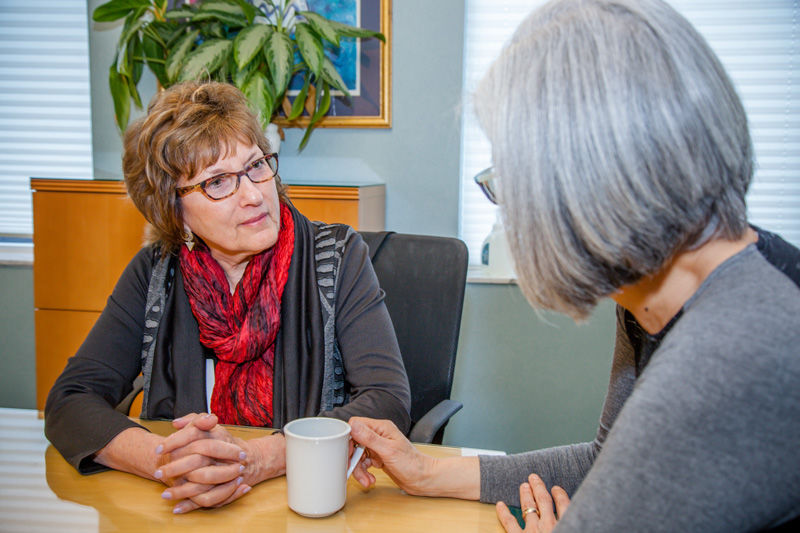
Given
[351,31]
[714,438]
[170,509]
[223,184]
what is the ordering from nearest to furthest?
[714,438]
[170,509]
[223,184]
[351,31]

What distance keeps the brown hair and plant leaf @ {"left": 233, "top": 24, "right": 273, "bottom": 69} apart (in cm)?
78

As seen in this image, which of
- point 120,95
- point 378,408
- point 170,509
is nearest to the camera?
point 170,509

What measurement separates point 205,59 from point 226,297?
1.22m

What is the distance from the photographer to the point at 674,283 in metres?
0.78

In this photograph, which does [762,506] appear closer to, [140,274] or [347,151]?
[140,274]

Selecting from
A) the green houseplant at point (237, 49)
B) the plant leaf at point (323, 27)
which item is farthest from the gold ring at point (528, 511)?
the plant leaf at point (323, 27)

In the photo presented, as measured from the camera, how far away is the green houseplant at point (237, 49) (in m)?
2.39

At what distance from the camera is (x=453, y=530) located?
2.88 feet

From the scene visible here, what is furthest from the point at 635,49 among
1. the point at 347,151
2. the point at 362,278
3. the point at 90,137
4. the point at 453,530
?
the point at 90,137

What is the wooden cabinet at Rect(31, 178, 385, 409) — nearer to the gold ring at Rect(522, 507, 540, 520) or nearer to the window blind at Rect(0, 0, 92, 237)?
the window blind at Rect(0, 0, 92, 237)

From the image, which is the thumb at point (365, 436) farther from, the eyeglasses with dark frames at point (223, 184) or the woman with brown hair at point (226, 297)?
the eyeglasses with dark frames at point (223, 184)

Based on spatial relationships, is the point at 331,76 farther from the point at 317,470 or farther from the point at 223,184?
the point at 317,470

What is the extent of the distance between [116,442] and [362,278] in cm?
67

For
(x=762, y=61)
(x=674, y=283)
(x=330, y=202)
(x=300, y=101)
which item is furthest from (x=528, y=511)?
(x=762, y=61)
